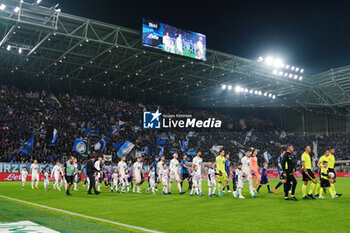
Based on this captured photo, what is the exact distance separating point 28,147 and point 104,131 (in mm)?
10879

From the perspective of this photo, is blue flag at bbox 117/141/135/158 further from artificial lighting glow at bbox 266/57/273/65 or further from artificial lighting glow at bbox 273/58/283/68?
artificial lighting glow at bbox 273/58/283/68

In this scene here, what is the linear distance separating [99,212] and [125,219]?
2.01m

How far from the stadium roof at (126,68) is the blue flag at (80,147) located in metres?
9.88

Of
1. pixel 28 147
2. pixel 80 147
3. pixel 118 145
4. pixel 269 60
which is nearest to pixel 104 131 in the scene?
pixel 118 145

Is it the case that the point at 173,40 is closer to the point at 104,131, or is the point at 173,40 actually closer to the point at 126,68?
the point at 126,68

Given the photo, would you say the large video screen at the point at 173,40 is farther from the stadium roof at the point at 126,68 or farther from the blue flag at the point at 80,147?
the blue flag at the point at 80,147

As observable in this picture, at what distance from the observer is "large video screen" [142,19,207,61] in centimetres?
3175

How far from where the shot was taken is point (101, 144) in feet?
124

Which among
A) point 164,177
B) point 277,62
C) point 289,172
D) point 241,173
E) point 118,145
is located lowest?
point 164,177

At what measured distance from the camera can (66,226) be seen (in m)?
7.48

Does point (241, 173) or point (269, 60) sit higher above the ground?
point (269, 60)

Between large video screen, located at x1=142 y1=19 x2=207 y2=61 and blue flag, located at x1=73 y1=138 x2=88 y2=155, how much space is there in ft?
41.3

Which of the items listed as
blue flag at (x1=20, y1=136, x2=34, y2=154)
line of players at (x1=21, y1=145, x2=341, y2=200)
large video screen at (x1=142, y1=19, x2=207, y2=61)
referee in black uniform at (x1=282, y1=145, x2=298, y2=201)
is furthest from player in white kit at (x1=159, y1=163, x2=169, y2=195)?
blue flag at (x1=20, y1=136, x2=34, y2=154)

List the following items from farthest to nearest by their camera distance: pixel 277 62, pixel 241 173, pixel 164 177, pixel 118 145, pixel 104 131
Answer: pixel 104 131 → pixel 277 62 → pixel 118 145 → pixel 164 177 → pixel 241 173
